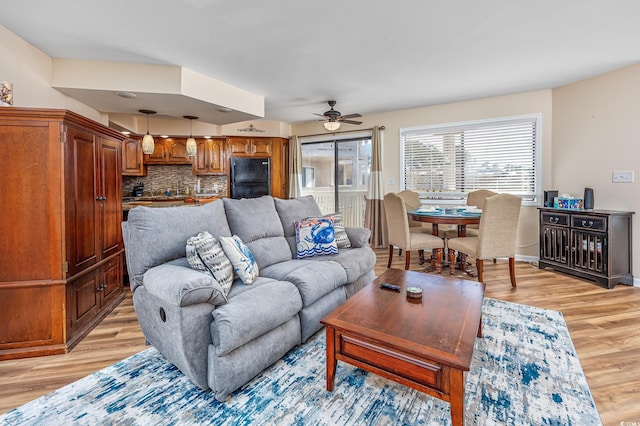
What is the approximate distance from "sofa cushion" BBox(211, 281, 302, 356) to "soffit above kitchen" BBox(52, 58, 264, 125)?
278cm

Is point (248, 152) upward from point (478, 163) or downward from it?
upward

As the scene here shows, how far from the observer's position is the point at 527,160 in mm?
4645

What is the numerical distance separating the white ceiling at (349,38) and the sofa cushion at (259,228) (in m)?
1.55

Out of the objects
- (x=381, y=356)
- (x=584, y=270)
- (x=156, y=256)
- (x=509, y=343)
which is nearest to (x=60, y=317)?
(x=156, y=256)

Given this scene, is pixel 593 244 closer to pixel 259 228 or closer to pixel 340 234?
pixel 340 234

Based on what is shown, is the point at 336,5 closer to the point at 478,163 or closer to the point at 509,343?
the point at 509,343

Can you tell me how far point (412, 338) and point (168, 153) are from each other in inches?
235

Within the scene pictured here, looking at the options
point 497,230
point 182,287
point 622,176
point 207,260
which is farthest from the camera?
point 622,176

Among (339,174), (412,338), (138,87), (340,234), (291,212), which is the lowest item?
(412,338)

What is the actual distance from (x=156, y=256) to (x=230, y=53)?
2295 mm

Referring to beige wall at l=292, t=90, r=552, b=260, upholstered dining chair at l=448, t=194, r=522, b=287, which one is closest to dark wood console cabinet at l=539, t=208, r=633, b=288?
beige wall at l=292, t=90, r=552, b=260

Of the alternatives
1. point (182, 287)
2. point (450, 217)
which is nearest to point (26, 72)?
point (182, 287)

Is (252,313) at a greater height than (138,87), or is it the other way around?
(138,87)

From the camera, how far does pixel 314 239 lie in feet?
9.78
